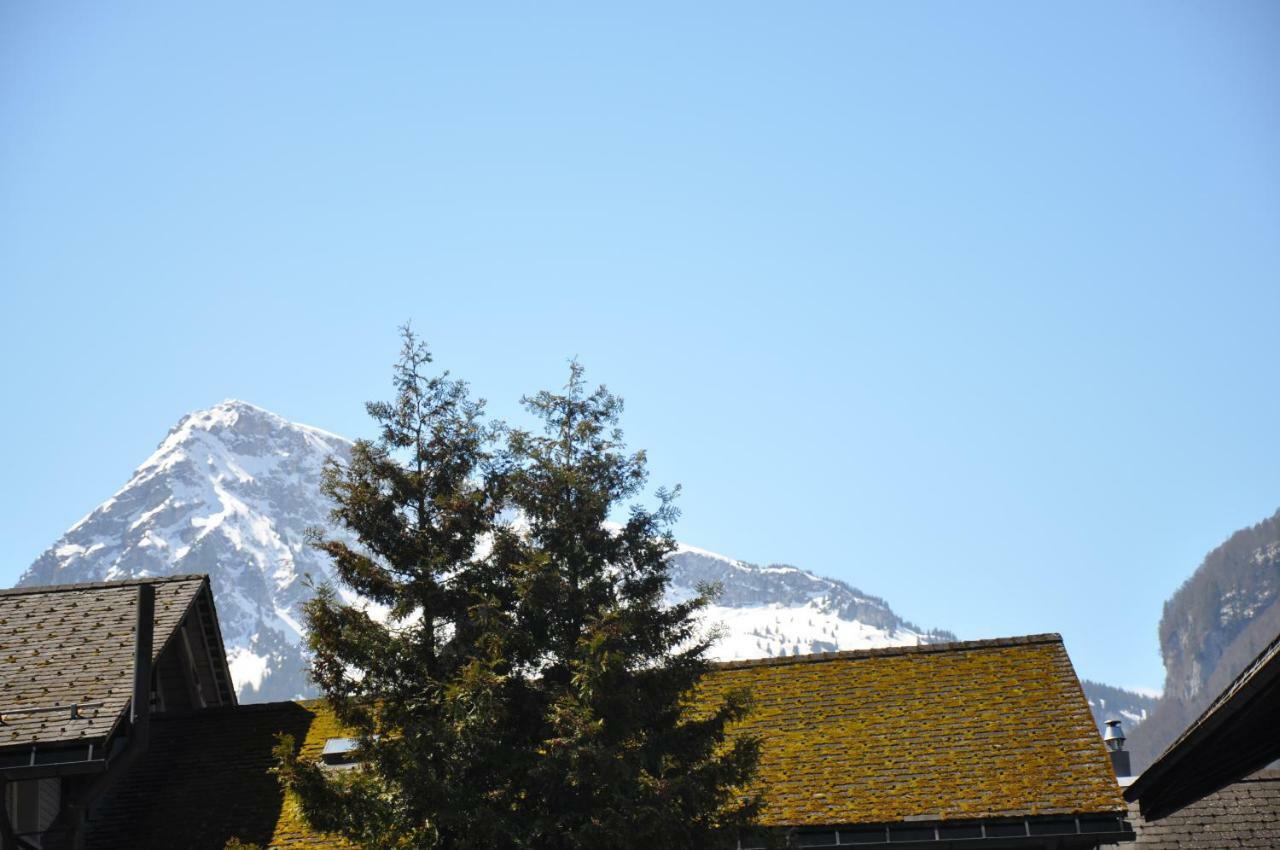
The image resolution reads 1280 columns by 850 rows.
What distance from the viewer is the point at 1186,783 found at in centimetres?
1564

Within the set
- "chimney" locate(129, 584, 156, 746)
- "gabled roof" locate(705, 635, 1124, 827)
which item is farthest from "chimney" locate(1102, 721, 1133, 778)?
"chimney" locate(129, 584, 156, 746)

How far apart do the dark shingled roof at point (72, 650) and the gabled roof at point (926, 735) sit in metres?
9.94

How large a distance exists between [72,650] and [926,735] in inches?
564

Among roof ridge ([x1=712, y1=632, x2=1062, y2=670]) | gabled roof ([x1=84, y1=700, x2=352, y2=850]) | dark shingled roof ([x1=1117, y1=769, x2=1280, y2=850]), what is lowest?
dark shingled roof ([x1=1117, y1=769, x2=1280, y2=850])

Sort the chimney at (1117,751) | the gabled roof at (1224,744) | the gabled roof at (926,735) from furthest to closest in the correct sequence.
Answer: the chimney at (1117,751) < the gabled roof at (926,735) < the gabled roof at (1224,744)

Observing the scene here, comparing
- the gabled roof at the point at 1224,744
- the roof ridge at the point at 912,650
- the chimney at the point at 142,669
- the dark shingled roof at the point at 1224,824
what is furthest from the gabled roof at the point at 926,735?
the chimney at the point at 142,669

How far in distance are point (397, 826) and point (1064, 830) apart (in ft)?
33.6

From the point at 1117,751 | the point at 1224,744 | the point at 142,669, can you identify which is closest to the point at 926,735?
the point at 142,669

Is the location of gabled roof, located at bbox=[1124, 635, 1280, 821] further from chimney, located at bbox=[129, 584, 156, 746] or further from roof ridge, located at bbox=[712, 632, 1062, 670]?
chimney, located at bbox=[129, 584, 156, 746]

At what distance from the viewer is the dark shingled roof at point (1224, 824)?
2666 cm

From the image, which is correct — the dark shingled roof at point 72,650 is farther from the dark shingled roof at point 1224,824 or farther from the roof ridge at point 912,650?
the dark shingled roof at point 1224,824

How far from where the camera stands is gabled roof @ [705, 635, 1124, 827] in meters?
24.1

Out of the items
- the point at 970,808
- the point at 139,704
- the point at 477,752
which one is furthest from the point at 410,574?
the point at 970,808

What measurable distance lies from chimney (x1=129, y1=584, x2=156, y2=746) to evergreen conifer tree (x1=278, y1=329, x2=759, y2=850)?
3473mm
